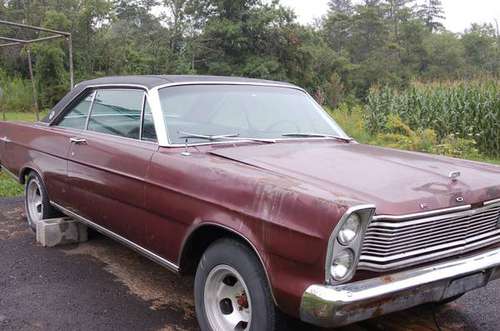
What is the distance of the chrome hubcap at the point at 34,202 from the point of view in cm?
528

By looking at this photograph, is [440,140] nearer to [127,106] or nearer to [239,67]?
[127,106]

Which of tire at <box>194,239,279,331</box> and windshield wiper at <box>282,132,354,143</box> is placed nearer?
tire at <box>194,239,279,331</box>

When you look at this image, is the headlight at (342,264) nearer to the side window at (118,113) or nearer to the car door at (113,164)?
the car door at (113,164)

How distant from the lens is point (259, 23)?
2898 cm

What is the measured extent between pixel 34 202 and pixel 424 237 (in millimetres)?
4100

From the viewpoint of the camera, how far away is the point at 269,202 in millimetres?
2590

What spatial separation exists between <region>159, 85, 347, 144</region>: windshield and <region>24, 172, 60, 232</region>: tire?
1.96 m

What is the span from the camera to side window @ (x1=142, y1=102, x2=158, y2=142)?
366 centimetres

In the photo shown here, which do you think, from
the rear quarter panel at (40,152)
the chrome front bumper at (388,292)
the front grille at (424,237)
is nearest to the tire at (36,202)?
the rear quarter panel at (40,152)

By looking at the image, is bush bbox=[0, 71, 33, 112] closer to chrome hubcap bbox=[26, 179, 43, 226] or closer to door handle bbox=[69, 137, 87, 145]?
chrome hubcap bbox=[26, 179, 43, 226]

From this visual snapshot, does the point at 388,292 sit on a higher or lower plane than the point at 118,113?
lower

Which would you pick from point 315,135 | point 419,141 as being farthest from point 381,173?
point 419,141

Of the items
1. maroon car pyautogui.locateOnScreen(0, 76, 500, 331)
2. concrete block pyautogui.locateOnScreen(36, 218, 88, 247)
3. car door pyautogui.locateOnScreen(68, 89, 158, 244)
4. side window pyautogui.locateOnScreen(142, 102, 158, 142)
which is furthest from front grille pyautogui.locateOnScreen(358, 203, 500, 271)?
concrete block pyautogui.locateOnScreen(36, 218, 88, 247)

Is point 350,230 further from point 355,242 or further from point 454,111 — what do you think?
point 454,111
